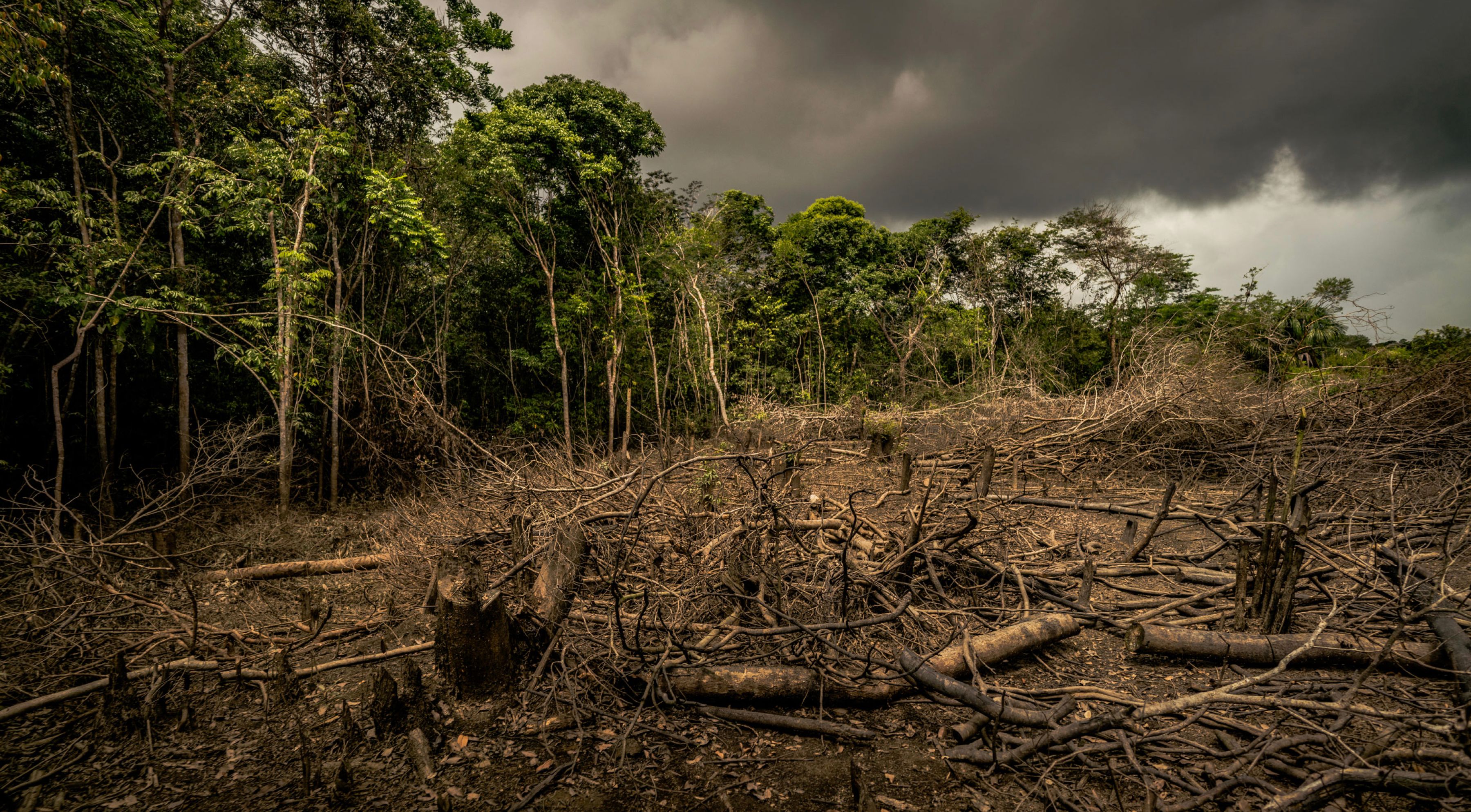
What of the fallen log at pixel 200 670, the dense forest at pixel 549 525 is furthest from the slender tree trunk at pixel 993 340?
the fallen log at pixel 200 670

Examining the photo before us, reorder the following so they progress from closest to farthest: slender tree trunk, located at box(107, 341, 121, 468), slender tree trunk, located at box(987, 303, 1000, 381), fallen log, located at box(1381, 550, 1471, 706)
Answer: fallen log, located at box(1381, 550, 1471, 706) < slender tree trunk, located at box(107, 341, 121, 468) < slender tree trunk, located at box(987, 303, 1000, 381)

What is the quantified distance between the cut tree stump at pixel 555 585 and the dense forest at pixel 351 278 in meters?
1.29

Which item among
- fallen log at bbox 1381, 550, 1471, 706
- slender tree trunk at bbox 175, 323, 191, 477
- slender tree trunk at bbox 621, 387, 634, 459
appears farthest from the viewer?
slender tree trunk at bbox 621, 387, 634, 459

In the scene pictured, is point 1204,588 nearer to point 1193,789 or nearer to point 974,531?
point 974,531

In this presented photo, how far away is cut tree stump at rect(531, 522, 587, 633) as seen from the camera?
3.84 m

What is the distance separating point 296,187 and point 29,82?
7.16 metres

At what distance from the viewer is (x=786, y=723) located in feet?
11.0

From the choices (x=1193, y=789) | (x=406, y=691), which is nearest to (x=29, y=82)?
(x=406, y=691)

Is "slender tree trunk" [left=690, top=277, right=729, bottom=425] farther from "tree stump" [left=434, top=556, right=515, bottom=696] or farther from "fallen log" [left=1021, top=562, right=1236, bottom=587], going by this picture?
"tree stump" [left=434, top=556, right=515, bottom=696]

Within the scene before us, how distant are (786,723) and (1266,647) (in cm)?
339

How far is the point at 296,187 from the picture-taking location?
10406 millimetres

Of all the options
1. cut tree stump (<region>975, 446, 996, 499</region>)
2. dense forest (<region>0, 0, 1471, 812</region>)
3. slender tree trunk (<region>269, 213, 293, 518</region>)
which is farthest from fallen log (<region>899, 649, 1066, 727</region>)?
slender tree trunk (<region>269, 213, 293, 518</region>)

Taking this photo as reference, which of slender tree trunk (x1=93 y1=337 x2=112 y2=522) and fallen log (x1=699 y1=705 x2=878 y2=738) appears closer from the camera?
fallen log (x1=699 y1=705 x2=878 y2=738)

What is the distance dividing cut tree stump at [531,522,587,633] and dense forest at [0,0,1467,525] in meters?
1.29
